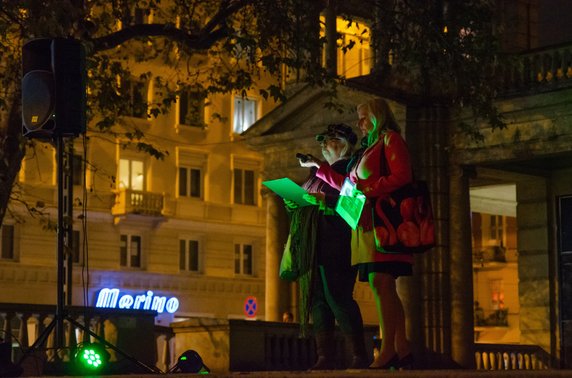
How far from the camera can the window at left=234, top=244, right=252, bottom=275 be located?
50438mm

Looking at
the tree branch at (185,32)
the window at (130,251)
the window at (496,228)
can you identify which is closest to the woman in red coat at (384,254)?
the tree branch at (185,32)

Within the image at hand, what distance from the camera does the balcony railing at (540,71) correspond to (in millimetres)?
21594

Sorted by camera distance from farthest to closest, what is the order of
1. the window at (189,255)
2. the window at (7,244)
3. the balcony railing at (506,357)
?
the window at (189,255)
the window at (7,244)
the balcony railing at (506,357)

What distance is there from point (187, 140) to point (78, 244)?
19.1ft

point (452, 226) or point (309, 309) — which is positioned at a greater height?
point (452, 226)

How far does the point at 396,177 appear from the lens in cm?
987

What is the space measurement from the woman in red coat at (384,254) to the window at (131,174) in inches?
1465

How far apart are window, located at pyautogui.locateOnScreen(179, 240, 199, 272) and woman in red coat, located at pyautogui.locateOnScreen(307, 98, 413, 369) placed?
38890mm

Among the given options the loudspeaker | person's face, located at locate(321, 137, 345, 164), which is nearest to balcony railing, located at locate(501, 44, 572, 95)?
the loudspeaker

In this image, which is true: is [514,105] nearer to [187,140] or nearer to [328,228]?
[328,228]

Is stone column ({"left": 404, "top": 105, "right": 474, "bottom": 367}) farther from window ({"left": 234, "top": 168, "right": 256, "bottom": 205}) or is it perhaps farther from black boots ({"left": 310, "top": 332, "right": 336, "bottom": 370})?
window ({"left": 234, "top": 168, "right": 256, "bottom": 205})

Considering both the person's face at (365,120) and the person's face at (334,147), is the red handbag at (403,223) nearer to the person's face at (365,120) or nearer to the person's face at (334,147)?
the person's face at (365,120)

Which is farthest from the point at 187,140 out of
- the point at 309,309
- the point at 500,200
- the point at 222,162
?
the point at 309,309

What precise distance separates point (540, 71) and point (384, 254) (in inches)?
501
